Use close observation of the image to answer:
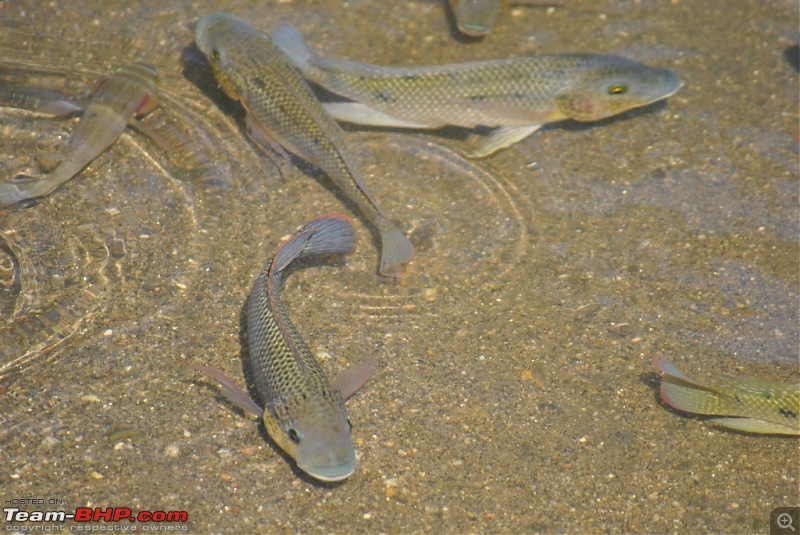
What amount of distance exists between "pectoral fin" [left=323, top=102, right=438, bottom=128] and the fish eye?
5.52 ft

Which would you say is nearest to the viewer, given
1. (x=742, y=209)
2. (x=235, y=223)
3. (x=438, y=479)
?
(x=438, y=479)

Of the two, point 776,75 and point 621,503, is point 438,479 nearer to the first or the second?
point 621,503

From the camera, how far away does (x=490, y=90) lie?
5.77 m

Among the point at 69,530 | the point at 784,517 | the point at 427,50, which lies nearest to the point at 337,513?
the point at 69,530

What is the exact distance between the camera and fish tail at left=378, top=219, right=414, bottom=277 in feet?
16.0

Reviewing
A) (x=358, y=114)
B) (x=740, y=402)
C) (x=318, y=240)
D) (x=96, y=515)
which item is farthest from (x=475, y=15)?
(x=96, y=515)

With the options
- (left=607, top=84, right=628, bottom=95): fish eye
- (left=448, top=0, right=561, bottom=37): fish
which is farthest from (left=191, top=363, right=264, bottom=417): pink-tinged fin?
(left=448, top=0, right=561, bottom=37): fish

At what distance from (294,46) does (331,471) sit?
3.68 metres

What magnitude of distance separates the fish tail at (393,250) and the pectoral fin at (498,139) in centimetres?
127

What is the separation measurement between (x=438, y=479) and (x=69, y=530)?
192 centimetres

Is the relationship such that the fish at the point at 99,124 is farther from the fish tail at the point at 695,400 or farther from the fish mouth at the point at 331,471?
the fish tail at the point at 695,400

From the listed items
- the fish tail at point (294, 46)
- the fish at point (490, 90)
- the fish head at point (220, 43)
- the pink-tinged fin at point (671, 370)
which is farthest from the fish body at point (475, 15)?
the pink-tinged fin at point (671, 370)

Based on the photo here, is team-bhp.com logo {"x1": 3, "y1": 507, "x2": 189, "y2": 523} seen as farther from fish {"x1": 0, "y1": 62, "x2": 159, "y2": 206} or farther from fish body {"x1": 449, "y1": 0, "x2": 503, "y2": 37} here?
fish body {"x1": 449, "y1": 0, "x2": 503, "y2": 37}

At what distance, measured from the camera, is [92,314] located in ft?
14.9
